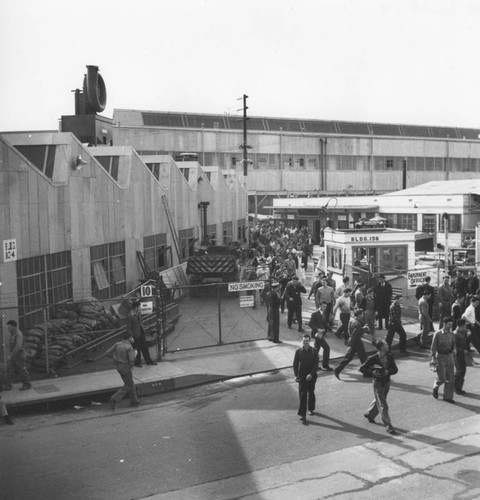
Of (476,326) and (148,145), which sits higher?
(148,145)

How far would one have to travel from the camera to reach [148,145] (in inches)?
2387

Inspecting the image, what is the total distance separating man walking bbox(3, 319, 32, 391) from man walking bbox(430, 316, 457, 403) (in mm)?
8026

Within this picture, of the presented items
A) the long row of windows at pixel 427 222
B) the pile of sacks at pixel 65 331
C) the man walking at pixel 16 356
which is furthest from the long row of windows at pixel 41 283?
the long row of windows at pixel 427 222

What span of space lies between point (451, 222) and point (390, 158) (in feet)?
105

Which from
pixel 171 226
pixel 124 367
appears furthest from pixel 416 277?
pixel 171 226

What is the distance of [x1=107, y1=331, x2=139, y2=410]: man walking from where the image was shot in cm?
1177

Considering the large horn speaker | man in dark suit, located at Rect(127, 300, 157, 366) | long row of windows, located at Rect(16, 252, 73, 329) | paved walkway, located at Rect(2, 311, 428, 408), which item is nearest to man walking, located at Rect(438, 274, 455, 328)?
paved walkway, located at Rect(2, 311, 428, 408)

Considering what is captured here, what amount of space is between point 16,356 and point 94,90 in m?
19.5

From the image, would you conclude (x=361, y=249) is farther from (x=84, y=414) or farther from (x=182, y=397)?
(x=84, y=414)

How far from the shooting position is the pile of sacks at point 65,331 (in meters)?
14.1

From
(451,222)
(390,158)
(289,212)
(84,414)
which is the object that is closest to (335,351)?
(84,414)

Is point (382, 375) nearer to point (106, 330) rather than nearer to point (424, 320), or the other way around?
point (424, 320)

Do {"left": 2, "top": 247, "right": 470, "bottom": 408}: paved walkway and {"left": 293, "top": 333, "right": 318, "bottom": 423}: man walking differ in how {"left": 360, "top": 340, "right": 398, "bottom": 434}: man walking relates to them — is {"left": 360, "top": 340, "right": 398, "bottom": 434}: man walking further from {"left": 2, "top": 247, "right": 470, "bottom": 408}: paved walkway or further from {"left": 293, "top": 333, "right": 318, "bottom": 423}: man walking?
{"left": 2, "top": 247, "right": 470, "bottom": 408}: paved walkway

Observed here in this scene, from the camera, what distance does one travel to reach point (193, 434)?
10.2m
